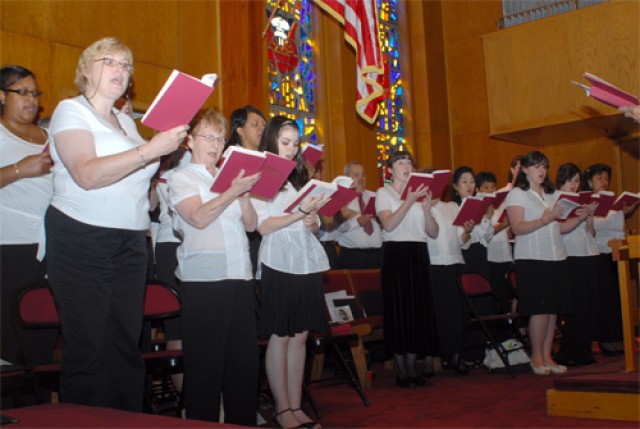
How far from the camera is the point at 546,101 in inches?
337

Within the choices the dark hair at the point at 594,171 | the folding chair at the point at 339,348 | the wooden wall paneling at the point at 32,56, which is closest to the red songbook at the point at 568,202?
the dark hair at the point at 594,171

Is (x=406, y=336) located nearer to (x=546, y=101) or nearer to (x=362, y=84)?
(x=362, y=84)

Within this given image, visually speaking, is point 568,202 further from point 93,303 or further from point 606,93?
point 93,303

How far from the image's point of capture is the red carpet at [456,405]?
11.6 feet

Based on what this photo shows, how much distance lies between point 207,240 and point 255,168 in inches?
13.3

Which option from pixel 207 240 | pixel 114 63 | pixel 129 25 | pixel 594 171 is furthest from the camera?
pixel 594 171

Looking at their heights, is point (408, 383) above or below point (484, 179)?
below

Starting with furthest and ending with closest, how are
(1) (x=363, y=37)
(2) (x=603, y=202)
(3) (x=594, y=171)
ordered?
(1) (x=363, y=37) < (3) (x=594, y=171) < (2) (x=603, y=202)

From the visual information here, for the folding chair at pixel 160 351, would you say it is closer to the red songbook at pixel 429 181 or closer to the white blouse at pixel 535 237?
the red songbook at pixel 429 181

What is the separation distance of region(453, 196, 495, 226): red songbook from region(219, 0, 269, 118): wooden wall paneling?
2.12 metres

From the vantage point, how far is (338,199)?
135 inches

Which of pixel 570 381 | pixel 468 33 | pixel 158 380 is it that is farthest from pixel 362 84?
pixel 570 381

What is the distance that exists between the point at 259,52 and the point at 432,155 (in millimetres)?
3744

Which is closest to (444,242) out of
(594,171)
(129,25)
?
(594,171)
